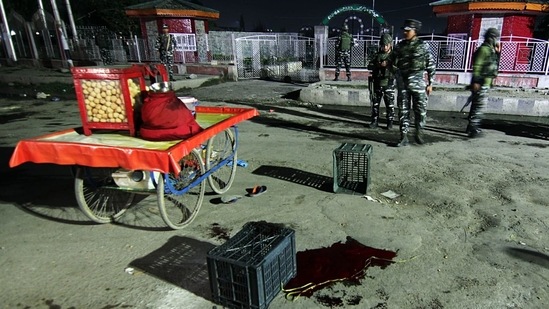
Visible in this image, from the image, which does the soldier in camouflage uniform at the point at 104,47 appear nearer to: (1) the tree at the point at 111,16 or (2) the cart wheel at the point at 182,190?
(1) the tree at the point at 111,16

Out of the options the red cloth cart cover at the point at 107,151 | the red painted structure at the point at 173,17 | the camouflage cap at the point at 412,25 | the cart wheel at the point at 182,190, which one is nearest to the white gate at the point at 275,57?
the red painted structure at the point at 173,17

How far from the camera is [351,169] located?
4.98 metres

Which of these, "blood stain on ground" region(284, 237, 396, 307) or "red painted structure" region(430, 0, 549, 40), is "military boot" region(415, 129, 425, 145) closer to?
"blood stain on ground" region(284, 237, 396, 307)

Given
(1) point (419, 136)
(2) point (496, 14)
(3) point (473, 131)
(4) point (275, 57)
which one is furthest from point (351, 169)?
(4) point (275, 57)

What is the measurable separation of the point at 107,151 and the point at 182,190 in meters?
0.84

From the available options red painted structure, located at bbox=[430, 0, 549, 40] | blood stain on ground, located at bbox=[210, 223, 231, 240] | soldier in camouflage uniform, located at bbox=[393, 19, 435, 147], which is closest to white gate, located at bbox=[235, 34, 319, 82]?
red painted structure, located at bbox=[430, 0, 549, 40]

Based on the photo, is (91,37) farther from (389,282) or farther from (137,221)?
(389,282)

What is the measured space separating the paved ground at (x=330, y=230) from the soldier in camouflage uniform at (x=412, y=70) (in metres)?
0.73

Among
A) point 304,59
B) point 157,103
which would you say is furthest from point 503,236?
point 304,59

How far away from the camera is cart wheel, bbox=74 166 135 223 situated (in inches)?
153

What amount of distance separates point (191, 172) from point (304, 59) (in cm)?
1461

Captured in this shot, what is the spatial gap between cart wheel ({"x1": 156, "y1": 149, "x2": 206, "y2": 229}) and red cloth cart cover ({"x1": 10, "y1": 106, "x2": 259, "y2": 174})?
37 cm

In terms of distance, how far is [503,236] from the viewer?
3.71 m

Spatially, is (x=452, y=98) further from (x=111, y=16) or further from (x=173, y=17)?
(x=111, y=16)
